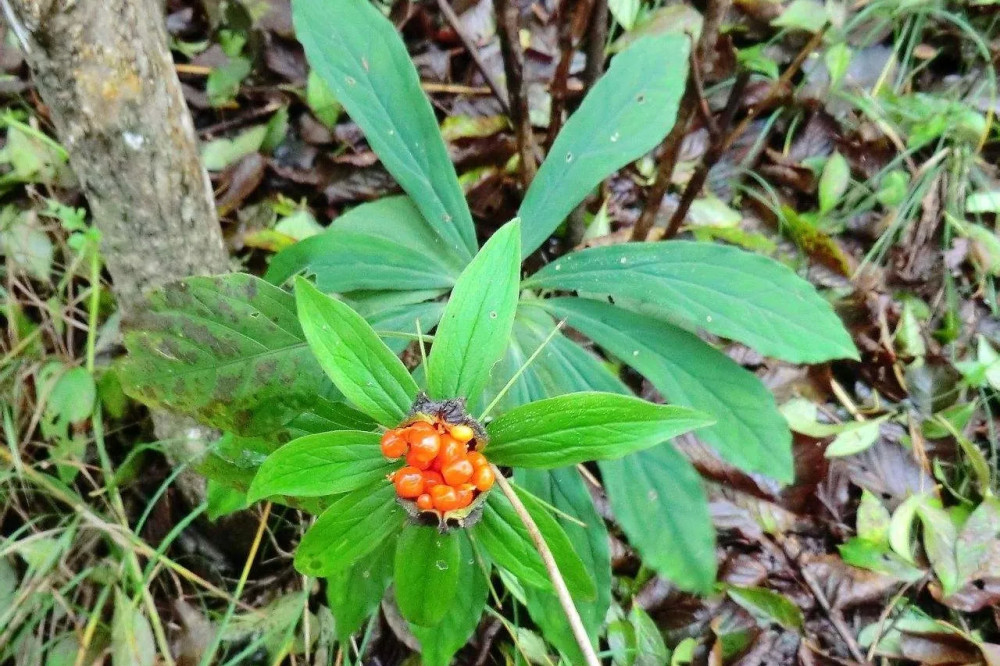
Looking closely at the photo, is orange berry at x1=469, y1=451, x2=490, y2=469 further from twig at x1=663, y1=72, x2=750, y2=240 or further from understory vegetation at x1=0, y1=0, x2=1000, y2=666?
twig at x1=663, y1=72, x2=750, y2=240

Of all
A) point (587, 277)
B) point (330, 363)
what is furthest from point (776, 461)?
point (330, 363)

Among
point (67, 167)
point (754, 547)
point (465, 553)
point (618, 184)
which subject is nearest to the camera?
point (465, 553)

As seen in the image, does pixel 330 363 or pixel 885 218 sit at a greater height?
pixel 330 363

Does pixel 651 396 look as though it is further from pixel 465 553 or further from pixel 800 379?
pixel 465 553

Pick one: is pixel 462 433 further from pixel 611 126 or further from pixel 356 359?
pixel 611 126

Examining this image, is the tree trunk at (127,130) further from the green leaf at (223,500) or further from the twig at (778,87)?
the twig at (778,87)

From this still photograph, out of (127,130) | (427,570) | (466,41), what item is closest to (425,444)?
(427,570)

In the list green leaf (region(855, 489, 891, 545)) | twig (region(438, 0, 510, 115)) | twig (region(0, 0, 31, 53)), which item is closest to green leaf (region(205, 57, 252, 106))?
twig (region(438, 0, 510, 115))
